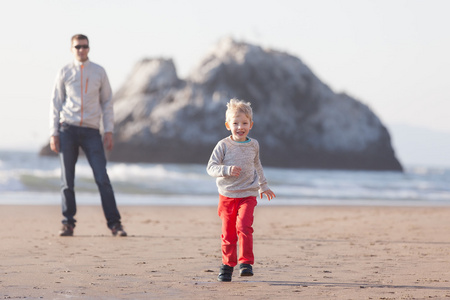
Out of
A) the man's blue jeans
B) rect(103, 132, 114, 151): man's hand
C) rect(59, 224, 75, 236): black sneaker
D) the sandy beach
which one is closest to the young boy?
the sandy beach

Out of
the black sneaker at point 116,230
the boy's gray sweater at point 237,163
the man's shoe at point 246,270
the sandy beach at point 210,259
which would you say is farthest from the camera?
the black sneaker at point 116,230

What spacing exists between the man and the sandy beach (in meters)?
0.33

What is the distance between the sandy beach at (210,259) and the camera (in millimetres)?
3891

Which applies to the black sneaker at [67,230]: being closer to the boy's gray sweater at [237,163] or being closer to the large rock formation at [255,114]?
the boy's gray sweater at [237,163]

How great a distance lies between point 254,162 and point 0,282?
69.8 inches

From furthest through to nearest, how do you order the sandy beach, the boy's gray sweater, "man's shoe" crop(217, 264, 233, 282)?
the boy's gray sweater < "man's shoe" crop(217, 264, 233, 282) < the sandy beach

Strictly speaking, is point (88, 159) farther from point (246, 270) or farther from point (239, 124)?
point (246, 270)

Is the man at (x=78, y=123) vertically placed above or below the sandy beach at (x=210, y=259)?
above

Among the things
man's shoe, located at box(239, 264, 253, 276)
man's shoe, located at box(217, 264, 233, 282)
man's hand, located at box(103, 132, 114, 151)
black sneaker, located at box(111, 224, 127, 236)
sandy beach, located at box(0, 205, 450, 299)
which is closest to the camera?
sandy beach, located at box(0, 205, 450, 299)

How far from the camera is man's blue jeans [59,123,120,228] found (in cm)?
684

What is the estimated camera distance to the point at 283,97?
56.2 metres

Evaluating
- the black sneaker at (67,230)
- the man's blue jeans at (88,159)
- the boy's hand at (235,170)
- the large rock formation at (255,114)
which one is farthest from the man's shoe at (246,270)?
the large rock formation at (255,114)

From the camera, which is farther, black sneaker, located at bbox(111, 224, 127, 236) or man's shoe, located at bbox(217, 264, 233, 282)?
black sneaker, located at bbox(111, 224, 127, 236)

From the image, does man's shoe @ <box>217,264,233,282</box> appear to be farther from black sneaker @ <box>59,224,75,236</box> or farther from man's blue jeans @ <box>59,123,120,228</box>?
black sneaker @ <box>59,224,75,236</box>
